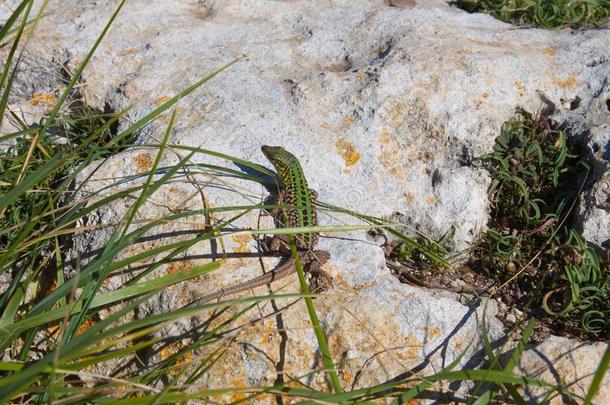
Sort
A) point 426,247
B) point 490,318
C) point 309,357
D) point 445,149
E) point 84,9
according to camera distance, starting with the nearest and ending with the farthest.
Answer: point 309,357 → point 490,318 → point 426,247 → point 445,149 → point 84,9

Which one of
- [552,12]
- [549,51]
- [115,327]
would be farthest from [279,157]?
[552,12]

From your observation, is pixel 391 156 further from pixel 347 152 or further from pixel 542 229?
pixel 542 229

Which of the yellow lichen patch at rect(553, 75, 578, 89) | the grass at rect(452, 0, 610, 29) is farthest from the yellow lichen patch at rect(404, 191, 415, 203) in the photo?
the grass at rect(452, 0, 610, 29)

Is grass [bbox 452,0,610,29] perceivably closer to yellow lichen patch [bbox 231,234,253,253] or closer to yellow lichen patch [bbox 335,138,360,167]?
yellow lichen patch [bbox 335,138,360,167]

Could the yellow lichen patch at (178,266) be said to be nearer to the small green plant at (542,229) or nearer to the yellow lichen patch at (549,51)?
the small green plant at (542,229)

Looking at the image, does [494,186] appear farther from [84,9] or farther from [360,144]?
[84,9]

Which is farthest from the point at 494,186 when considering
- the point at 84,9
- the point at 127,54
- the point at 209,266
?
the point at 84,9

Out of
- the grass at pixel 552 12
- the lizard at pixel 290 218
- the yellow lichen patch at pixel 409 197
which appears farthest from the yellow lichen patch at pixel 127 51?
the grass at pixel 552 12
